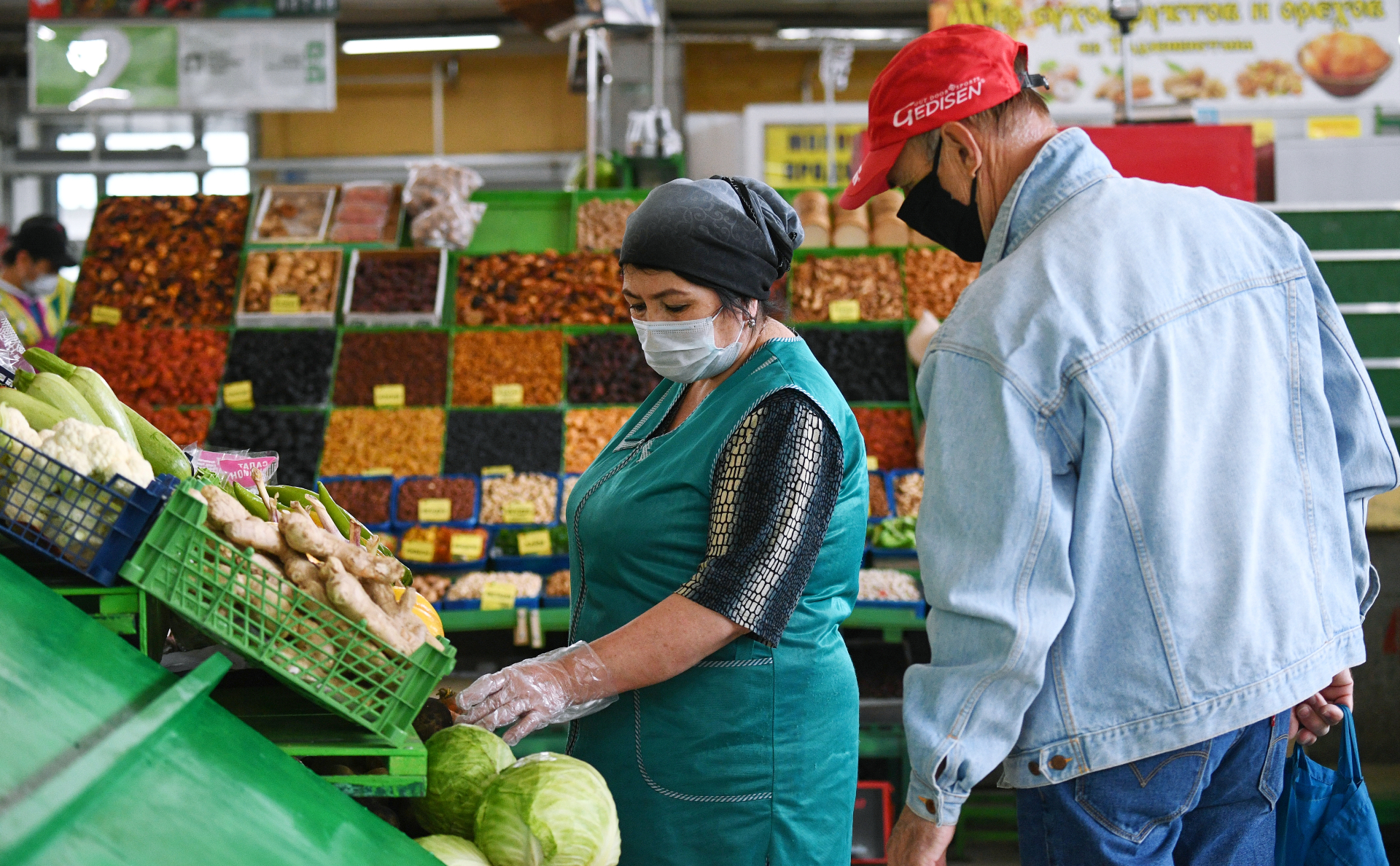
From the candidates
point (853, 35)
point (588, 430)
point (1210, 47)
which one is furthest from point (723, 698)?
point (853, 35)

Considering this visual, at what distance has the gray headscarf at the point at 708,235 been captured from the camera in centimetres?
176

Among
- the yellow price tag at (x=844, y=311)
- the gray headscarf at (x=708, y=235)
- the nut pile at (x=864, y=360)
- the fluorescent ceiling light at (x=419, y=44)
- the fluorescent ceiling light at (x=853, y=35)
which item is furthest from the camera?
the fluorescent ceiling light at (x=419, y=44)

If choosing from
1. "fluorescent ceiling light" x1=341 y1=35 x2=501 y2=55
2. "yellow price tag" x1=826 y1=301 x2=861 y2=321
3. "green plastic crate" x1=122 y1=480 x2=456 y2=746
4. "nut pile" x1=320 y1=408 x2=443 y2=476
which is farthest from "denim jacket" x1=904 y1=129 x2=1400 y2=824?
"fluorescent ceiling light" x1=341 y1=35 x2=501 y2=55

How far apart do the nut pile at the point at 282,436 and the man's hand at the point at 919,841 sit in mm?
3837

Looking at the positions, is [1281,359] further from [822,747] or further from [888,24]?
[888,24]

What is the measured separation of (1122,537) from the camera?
1358 mm

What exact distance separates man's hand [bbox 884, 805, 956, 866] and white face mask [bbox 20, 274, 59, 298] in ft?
21.5

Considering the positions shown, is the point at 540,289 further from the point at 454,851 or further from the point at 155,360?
the point at 454,851

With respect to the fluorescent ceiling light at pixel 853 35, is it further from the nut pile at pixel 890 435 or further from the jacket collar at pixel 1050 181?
the jacket collar at pixel 1050 181

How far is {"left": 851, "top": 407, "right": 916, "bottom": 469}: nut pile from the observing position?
15.7ft

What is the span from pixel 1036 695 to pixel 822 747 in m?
0.51

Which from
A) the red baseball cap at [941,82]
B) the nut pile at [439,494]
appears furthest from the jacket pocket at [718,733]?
the nut pile at [439,494]

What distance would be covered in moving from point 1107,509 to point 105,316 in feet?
16.7

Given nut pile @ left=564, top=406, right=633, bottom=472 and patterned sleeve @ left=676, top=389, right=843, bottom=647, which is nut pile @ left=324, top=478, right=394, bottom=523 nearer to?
nut pile @ left=564, top=406, right=633, bottom=472
